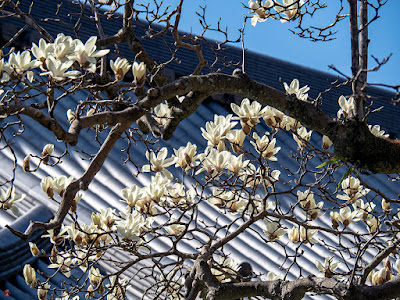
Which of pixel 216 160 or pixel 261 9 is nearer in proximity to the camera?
pixel 216 160

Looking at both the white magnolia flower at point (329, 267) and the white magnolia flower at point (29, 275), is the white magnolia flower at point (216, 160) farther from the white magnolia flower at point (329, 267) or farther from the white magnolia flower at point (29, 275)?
the white magnolia flower at point (29, 275)

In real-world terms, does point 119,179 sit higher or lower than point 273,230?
higher

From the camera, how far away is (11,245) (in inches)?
117

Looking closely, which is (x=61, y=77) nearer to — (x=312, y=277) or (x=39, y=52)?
(x=39, y=52)

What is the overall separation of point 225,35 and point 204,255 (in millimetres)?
793

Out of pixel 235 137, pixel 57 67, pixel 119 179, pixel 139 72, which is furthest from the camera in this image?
pixel 119 179

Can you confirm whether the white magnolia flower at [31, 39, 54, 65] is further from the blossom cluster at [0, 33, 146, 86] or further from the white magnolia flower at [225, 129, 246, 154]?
the white magnolia flower at [225, 129, 246, 154]

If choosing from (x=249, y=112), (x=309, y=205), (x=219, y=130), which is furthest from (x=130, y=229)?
(x=309, y=205)

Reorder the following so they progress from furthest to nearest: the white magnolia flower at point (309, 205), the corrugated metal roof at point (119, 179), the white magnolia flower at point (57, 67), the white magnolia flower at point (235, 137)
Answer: the corrugated metal roof at point (119, 179) → the white magnolia flower at point (309, 205) → the white magnolia flower at point (235, 137) → the white magnolia flower at point (57, 67)

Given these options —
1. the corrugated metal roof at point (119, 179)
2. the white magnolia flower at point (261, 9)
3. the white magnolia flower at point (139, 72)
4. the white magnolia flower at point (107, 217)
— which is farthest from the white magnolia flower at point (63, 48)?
the corrugated metal roof at point (119, 179)

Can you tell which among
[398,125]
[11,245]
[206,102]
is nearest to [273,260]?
[11,245]

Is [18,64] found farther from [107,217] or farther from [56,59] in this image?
[107,217]

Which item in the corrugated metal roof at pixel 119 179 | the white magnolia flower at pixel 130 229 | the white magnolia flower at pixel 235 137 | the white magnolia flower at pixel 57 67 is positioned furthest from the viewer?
the corrugated metal roof at pixel 119 179

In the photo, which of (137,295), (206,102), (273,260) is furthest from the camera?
(206,102)
